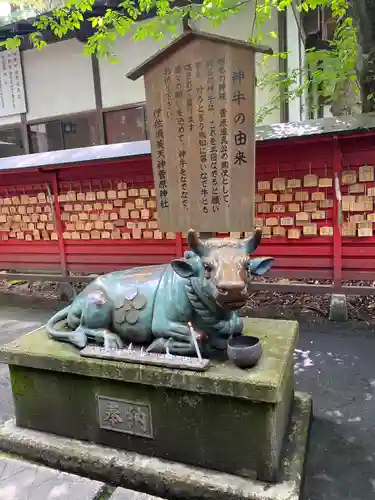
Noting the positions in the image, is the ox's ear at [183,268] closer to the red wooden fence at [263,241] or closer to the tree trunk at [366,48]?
the red wooden fence at [263,241]

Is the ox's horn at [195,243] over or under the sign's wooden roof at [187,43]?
under

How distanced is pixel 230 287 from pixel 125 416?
3.99 feet

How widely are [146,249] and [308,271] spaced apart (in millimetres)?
2700

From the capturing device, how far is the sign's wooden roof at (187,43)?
312 cm

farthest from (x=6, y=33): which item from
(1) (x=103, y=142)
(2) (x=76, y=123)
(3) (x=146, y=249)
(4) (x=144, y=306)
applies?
(4) (x=144, y=306)

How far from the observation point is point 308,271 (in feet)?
19.4

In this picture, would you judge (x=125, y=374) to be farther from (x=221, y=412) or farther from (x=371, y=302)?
(x=371, y=302)

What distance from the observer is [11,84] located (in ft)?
34.8

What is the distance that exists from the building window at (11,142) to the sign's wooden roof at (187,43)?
8357 mm

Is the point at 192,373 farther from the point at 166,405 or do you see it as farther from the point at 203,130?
the point at 203,130

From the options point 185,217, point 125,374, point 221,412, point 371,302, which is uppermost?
point 185,217

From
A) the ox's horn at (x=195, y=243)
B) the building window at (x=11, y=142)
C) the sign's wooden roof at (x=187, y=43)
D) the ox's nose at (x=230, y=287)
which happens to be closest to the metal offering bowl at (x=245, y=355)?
the ox's nose at (x=230, y=287)

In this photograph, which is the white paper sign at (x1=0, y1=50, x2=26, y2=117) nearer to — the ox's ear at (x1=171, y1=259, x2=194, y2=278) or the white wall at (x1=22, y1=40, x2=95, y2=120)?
the white wall at (x1=22, y1=40, x2=95, y2=120)


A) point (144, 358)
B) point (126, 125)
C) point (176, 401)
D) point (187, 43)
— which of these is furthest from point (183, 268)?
point (126, 125)
